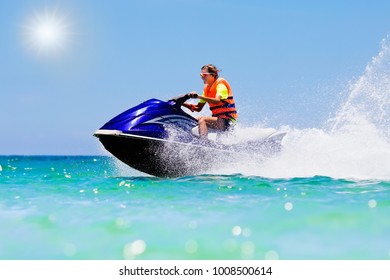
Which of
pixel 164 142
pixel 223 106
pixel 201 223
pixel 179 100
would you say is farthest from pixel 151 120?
pixel 201 223

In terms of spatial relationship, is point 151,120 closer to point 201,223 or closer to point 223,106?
point 223,106

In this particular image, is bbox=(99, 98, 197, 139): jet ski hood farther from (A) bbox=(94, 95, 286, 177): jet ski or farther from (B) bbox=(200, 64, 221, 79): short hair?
(B) bbox=(200, 64, 221, 79): short hair

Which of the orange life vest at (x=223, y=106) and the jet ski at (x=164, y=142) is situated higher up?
the orange life vest at (x=223, y=106)

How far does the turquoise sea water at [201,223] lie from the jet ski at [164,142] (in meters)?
1.17

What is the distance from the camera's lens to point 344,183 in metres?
6.92

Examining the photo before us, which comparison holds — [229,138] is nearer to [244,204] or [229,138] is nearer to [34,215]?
[244,204]

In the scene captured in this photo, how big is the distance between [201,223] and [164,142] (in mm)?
3275

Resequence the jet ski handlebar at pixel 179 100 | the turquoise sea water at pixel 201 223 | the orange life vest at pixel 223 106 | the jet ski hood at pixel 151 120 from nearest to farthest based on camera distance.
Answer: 1. the turquoise sea water at pixel 201 223
2. the jet ski hood at pixel 151 120
3. the jet ski handlebar at pixel 179 100
4. the orange life vest at pixel 223 106

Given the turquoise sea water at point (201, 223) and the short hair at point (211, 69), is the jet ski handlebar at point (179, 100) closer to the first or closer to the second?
the short hair at point (211, 69)

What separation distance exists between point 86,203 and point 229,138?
10.5 feet

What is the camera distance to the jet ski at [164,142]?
7410mm

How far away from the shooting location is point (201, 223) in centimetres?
433

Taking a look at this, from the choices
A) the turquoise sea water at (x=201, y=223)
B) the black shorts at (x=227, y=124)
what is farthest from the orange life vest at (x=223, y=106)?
the turquoise sea water at (x=201, y=223)
